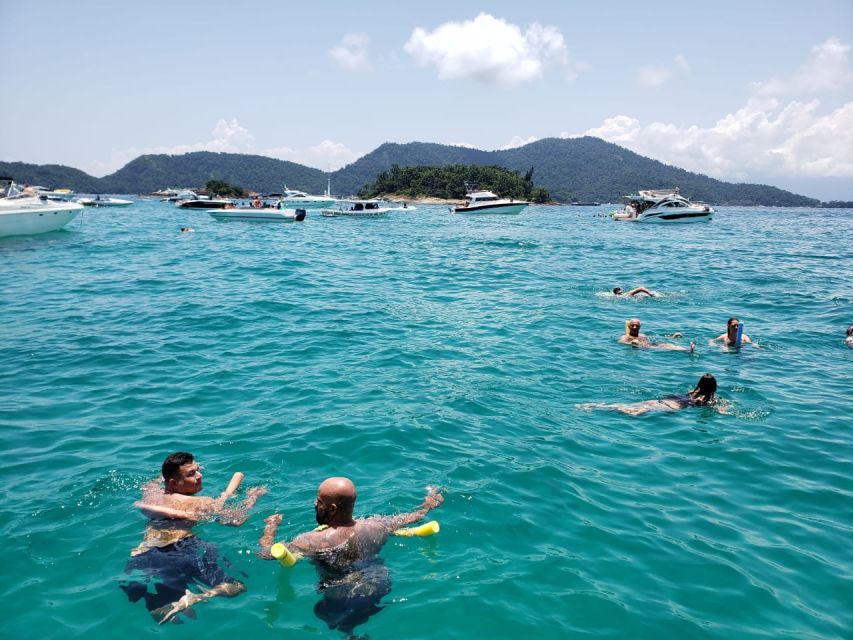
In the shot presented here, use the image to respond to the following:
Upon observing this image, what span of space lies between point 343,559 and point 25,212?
3410 centimetres

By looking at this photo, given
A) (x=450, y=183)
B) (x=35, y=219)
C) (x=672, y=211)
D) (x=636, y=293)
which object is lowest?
(x=636, y=293)

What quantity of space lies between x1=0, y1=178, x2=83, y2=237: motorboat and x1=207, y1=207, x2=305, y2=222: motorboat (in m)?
21.0

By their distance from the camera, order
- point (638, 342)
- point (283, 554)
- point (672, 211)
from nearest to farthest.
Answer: point (283, 554), point (638, 342), point (672, 211)

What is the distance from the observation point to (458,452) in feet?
26.5

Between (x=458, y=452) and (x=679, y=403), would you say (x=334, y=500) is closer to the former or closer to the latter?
(x=458, y=452)

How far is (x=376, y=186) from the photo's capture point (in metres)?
163

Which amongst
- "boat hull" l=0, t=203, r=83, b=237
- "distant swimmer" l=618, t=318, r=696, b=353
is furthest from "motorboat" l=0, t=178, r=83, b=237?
"distant swimmer" l=618, t=318, r=696, b=353

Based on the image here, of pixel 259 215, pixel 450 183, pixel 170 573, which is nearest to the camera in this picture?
pixel 170 573

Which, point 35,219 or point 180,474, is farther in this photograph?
point 35,219

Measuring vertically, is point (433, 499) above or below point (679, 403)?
below

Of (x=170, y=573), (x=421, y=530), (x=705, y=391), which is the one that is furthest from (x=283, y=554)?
(x=705, y=391)

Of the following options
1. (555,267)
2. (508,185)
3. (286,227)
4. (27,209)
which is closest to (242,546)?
(555,267)

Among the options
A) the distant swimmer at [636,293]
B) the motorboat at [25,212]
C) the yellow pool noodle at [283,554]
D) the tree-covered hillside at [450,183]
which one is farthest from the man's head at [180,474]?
the tree-covered hillside at [450,183]

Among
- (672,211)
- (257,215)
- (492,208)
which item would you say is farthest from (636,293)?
(492,208)
